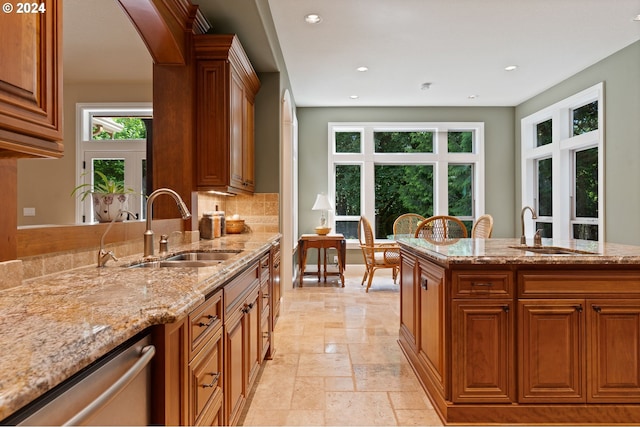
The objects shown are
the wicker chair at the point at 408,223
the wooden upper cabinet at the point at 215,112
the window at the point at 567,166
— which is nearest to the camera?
the wooden upper cabinet at the point at 215,112

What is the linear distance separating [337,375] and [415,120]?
5.31m

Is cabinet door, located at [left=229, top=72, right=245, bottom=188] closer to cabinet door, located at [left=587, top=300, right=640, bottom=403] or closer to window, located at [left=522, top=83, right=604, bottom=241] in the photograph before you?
cabinet door, located at [left=587, top=300, right=640, bottom=403]

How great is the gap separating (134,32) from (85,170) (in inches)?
48.3

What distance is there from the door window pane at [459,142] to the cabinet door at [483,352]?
5423mm

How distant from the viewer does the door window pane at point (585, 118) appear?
4.93 m

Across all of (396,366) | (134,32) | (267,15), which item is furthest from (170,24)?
(396,366)

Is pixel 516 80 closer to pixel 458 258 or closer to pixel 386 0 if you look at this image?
pixel 386 0

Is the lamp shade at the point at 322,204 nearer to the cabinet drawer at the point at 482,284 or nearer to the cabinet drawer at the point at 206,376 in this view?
the cabinet drawer at the point at 482,284

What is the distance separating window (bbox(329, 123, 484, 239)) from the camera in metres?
6.79

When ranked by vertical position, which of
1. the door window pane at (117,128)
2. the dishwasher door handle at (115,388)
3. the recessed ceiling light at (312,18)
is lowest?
the dishwasher door handle at (115,388)

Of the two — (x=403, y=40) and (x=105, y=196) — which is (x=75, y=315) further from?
(x=403, y=40)

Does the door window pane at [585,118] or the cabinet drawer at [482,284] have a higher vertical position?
the door window pane at [585,118]

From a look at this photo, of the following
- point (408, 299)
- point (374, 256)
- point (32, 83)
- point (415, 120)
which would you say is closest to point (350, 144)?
point (415, 120)

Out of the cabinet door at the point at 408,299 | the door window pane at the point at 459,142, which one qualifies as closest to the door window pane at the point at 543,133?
the door window pane at the point at 459,142
